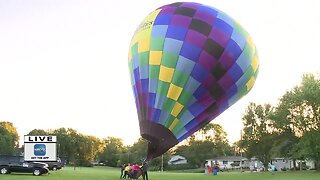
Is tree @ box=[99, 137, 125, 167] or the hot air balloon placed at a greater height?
the hot air balloon

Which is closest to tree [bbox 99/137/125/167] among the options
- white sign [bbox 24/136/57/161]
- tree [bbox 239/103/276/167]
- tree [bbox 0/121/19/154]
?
tree [bbox 0/121/19/154]

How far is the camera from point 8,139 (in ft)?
348

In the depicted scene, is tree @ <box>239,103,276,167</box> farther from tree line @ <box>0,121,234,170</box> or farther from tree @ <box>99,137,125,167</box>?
tree @ <box>99,137,125,167</box>

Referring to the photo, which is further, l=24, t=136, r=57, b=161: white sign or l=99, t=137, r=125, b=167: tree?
l=99, t=137, r=125, b=167: tree

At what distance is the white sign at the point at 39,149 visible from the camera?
1578 inches

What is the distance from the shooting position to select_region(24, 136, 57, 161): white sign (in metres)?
40.1

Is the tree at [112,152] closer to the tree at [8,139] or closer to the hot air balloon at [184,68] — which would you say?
the tree at [8,139]

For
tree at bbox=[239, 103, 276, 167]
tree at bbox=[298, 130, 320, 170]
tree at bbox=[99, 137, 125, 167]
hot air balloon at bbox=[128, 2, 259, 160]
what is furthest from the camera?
tree at bbox=[99, 137, 125, 167]

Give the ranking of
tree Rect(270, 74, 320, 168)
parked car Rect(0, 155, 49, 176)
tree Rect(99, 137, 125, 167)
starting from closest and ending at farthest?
1. parked car Rect(0, 155, 49, 176)
2. tree Rect(270, 74, 320, 168)
3. tree Rect(99, 137, 125, 167)

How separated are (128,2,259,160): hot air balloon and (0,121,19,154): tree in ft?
300

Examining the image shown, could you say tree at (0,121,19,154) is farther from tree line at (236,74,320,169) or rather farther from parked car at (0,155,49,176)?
parked car at (0,155,49,176)

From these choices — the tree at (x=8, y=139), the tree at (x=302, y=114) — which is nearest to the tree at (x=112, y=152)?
the tree at (x=8, y=139)

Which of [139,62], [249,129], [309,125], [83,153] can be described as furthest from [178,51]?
[83,153]

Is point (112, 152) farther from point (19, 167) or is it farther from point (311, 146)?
point (19, 167)
